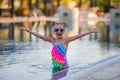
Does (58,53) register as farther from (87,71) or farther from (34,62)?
(34,62)

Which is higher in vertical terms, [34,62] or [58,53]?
[58,53]

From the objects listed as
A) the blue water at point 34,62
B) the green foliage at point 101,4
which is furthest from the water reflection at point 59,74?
the green foliage at point 101,4

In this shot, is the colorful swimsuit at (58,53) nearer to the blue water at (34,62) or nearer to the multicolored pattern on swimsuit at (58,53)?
the multicolored pattern on swimsuit at (58,53)

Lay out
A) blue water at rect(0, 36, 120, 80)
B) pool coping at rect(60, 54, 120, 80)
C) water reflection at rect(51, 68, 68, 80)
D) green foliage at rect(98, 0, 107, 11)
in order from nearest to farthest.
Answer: pool coping at rect(60, 54, 120, 80), water reflection at rect(51, 68, 68, 80), blue water at rect(0, 36, 120, 80), green foliage at rect(98, 0, 107, 11)

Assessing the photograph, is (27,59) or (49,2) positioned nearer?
(27,59)

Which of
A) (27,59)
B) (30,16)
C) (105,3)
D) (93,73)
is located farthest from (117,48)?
(105,3)

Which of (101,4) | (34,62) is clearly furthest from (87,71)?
(101,4)

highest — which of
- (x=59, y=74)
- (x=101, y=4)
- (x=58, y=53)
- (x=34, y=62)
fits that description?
(x=101, y=4)

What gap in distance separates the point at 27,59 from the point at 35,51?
2.13 meters

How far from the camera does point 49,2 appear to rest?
5425 cm

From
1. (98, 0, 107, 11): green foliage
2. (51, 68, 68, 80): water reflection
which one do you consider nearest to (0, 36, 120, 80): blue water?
(51, 68, 68, 80): water reflection

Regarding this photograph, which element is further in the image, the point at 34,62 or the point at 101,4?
the point at 101,4

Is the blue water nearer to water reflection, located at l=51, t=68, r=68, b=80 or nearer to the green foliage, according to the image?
water reflection, located at l=51, t=68, r=68, b=80

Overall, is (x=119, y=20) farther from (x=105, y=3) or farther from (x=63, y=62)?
(x=63, y=62)
